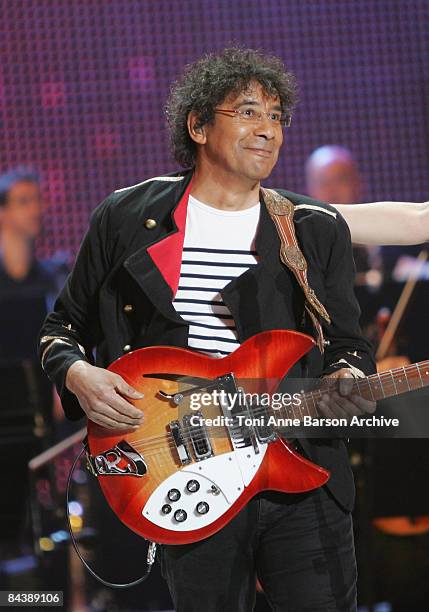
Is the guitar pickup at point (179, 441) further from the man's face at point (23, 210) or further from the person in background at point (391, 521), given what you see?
the man's face at point (23, 210)

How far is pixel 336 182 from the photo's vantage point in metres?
4.28

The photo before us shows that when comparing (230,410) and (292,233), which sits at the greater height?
(292,233)

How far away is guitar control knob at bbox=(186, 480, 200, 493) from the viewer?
2.27 meters

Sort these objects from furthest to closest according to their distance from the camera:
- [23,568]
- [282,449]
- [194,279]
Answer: [23,568]
[194,279]
[282,449]

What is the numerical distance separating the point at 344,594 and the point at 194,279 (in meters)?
0.87

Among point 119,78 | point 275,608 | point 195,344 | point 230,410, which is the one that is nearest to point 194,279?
point 195,344

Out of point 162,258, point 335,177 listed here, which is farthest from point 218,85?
point 335,177

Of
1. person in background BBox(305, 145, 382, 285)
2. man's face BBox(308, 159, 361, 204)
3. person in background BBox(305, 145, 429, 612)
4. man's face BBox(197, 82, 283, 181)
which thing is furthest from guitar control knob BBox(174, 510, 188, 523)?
man's face BBox(308, 159, 361, 204)

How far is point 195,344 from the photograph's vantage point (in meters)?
2.37

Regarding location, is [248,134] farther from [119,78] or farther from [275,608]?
[119,78]

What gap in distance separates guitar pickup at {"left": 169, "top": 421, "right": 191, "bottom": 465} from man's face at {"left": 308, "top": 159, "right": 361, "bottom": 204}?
2250mm

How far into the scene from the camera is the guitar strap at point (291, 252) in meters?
2.30

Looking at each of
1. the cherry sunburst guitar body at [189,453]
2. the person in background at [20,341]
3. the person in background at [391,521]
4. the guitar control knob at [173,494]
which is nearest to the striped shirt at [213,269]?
the cherry sunburst guitar body at [189,453]

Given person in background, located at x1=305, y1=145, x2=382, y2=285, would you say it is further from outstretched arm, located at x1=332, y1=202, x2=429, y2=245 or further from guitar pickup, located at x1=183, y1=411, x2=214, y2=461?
guitar pickup, located at x1=183, y1=411, x2=214, y2=461
